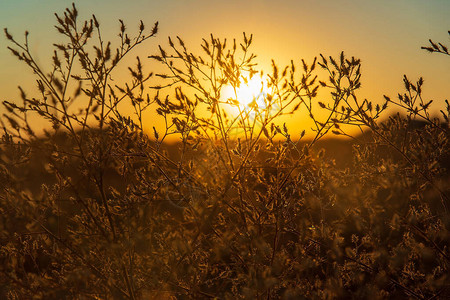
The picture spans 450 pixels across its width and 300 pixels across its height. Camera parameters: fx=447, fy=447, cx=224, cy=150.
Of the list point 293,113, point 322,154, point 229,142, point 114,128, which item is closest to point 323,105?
point 293,113

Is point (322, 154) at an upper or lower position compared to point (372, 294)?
upper

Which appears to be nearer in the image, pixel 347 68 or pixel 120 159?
pixel 120 159

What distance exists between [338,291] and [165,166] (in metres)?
1.53

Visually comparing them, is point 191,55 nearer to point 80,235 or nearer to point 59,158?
point 59,158

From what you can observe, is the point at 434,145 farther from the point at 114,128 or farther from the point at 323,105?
the point at 114,128

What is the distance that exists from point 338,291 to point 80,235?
1.53 metres

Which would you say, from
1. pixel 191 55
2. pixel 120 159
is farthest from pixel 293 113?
pixel 120 159

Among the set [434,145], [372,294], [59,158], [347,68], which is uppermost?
[347,68]

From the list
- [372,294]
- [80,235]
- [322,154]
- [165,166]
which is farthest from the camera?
[165,166]

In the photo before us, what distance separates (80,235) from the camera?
2.65 metres

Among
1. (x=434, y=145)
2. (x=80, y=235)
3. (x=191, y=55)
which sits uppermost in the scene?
(x=191, y=55)

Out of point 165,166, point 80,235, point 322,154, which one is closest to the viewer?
point 80,235

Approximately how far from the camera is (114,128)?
107 inches

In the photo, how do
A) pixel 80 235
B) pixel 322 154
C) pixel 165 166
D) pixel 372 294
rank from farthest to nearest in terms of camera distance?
pixel 165 166, pixel 322 154, pixel 80 235, pixel 372 294
